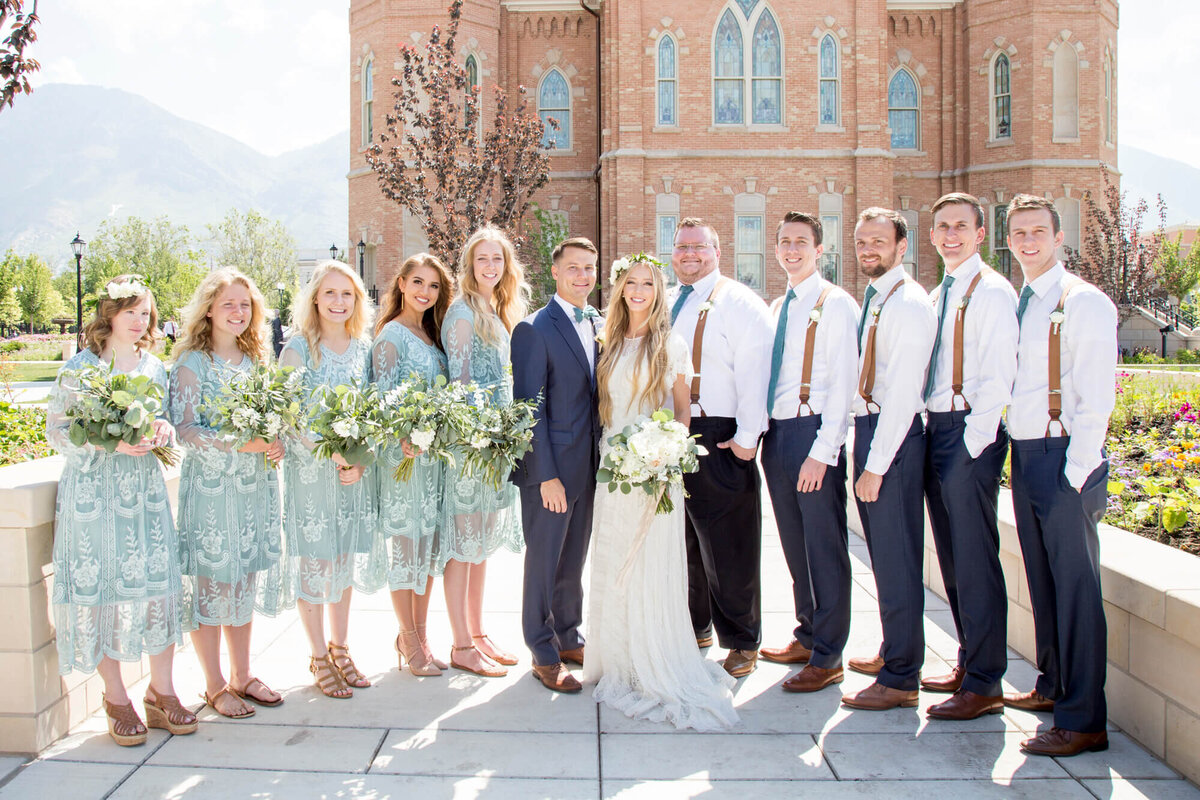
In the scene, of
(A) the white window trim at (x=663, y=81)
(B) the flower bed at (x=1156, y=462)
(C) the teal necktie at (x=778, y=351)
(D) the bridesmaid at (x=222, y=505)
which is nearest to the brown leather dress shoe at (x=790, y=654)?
(C) the teal necktie at (x=778, y=351)

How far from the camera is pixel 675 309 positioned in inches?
205

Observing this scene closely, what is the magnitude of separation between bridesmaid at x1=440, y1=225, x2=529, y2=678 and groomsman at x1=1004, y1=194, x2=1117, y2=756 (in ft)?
8.86

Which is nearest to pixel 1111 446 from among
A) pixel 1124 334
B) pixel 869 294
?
pixel 869 294

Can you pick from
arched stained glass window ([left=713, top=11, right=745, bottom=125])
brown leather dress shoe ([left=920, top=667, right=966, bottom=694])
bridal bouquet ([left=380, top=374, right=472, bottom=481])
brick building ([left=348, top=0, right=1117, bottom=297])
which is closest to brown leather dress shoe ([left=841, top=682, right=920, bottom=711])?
brown leather dress shoe ([left=920, top=667, right=966, bottom=694])

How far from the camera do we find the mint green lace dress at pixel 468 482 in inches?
191

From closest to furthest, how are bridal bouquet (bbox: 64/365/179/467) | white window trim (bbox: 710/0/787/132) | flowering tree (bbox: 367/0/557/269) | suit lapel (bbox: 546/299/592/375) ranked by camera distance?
bridal bouquet (bbox: 64/365/179/467) → suit lapel (bbox: 546/299/592/375) → flowering tree (bbox: 367/0/557/269) → white window trim (bbox: 710/0/787/132)

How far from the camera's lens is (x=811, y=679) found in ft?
15.2

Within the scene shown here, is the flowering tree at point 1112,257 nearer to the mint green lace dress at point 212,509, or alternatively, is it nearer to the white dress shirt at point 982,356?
the white dress shirt at point 982,356

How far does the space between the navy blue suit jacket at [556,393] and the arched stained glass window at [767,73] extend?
18848mm

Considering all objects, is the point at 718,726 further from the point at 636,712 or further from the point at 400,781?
the point at 400,781

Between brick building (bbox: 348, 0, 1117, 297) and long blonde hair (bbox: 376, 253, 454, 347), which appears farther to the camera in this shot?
brick building (bbox: 348, 0, 1117, 297)

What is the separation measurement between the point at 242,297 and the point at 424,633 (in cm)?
215

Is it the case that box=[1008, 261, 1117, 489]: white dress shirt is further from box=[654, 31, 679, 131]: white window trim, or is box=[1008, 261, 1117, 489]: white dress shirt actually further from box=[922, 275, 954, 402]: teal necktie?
box=[654, 31, 679, 131]: white window trim

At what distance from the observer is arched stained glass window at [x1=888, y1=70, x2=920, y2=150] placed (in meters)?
24.5
